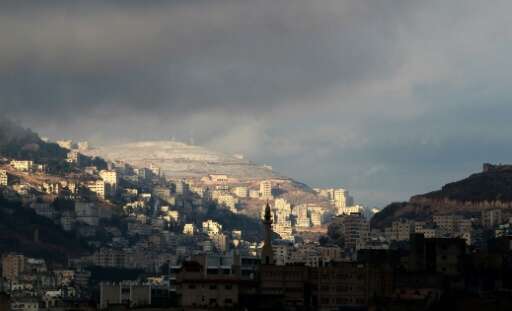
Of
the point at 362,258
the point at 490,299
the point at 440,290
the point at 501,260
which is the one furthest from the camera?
the point at 362,258

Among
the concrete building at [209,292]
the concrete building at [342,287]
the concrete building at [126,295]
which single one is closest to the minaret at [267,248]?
the concrete building at [126,295]

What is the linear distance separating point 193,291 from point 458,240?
18.9 metres

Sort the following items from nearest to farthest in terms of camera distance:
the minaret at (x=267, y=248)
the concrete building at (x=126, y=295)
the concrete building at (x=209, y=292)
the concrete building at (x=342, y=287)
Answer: the concrete building at (x=209, y=292)
the concrete building at (x=342, y=287)
the minaret at (x=267, y=248)
the concrete building at (x=126, y=295)

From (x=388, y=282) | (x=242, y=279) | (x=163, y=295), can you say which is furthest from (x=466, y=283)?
(x=163, y=295)

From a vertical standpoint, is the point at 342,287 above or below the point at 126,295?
below

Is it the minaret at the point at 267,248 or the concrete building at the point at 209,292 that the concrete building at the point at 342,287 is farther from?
the minaret at the point at 267,248

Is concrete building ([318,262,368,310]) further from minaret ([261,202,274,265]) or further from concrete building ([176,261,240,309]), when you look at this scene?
minaret ([261,202,274,265])

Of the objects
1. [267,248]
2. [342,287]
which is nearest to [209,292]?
[342,287]

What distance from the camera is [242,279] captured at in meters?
133

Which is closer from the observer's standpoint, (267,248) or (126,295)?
(267,248)

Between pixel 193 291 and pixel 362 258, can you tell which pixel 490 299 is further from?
pixel 362 258

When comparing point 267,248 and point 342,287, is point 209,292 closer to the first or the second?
point 342,287

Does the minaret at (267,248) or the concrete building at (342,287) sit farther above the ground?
the minaret at (267,248)

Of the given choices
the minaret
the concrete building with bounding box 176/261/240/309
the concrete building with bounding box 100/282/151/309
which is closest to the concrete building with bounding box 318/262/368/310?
the concrete building with bounding box 176/261/240/309
